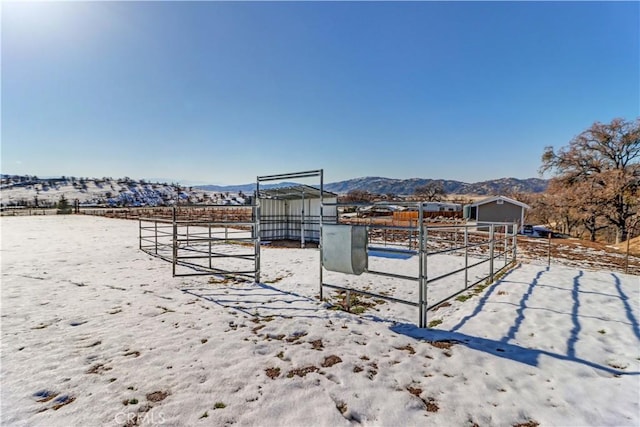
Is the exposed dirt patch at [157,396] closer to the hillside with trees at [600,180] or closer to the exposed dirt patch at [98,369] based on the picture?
the exposed dirt patch at [98,369]

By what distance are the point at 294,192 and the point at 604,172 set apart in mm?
21859

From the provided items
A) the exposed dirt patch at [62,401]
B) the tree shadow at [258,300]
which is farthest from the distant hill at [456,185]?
the exposed dirt patch at [62,401]

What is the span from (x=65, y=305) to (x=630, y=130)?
30441mm

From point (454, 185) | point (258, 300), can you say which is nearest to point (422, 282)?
point (258, 300)

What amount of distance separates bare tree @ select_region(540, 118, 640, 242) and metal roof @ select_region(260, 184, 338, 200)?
751 inches

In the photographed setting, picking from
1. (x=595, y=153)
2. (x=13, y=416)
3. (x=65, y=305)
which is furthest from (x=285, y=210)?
(x=595, y=153)

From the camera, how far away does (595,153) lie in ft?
69.8

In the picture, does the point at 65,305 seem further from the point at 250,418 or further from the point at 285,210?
the point at 285,210

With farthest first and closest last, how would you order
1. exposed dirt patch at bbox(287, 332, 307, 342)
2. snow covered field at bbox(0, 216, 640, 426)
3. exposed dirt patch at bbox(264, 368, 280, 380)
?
exposed dirt patch at bbox(287, 332, 307, 342)
exposed dirt patch at bbox(264, 368, 280, 380)
snow covered field at bbox(0, 216, 640, 426)

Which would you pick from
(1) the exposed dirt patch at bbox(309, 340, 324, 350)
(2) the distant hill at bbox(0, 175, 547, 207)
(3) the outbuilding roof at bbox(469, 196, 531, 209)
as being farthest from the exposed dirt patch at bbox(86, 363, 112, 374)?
(2) the distant hill at bbox(0, 175, 547, 207)

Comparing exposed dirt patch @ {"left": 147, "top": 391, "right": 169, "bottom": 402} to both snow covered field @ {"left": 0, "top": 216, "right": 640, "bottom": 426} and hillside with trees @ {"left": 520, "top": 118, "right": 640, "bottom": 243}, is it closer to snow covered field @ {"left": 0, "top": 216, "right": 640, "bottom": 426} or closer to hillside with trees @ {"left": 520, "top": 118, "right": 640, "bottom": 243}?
snow covered field @ {"left": 0, "top": 216, "right": 640, "bottom": 426}

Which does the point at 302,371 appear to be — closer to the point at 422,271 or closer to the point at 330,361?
the point at 330,361

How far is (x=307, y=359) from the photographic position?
296cm

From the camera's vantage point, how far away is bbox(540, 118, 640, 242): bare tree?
730 inches
